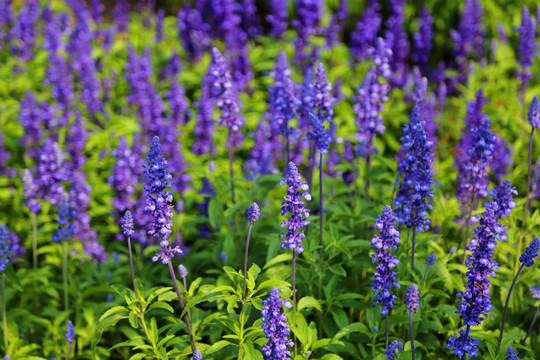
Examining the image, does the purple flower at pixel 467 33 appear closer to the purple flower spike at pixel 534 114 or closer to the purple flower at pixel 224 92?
the purple flower spike at pixel 534 114

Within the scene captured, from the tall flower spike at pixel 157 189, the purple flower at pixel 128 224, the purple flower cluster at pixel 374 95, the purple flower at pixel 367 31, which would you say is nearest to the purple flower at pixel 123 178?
the purple flower at pixel 128 224

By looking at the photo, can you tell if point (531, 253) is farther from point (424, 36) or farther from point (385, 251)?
point (424, 36)

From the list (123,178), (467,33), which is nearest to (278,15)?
(467,33)

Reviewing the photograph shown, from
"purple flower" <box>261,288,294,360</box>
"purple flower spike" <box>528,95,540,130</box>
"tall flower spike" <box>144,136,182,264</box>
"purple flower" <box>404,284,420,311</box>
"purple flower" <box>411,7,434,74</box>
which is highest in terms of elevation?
"purple flower" <box>411,7,434,74</box>

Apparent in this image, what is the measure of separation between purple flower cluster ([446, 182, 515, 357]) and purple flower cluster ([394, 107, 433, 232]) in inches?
21.8

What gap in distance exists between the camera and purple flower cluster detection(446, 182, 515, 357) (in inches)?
144

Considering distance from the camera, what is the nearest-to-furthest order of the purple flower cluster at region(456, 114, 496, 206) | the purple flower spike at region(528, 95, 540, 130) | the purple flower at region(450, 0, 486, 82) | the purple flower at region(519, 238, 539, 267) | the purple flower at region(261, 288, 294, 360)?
the purple flower at region(261, 288, 294, 360) → the purple flower at region(519, 238, 539, 267) → the purple flower cluster at region(456, 114, 496, 206) → the purple flower spike at region(528, 95, 540, 130) → the purple flower at region(450, 0, 486, 82)

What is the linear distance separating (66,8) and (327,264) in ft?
34.2

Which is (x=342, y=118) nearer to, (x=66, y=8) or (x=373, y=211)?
(x=373, y=211)

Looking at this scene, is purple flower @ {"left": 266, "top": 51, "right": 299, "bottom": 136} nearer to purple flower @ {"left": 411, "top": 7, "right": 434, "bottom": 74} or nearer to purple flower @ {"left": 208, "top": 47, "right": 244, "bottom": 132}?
purple flower @ {"left": 208, "top": 47, "right": 244, "bottom": 132}

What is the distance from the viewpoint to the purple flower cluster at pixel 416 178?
13.9 feet

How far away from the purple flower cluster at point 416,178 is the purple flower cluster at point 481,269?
0.55 metres

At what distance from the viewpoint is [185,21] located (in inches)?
393

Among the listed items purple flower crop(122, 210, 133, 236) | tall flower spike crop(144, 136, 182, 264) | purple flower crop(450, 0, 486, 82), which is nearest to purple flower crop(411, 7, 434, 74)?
purple flower crop(450, 0, 486, 82)
